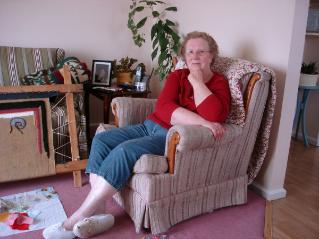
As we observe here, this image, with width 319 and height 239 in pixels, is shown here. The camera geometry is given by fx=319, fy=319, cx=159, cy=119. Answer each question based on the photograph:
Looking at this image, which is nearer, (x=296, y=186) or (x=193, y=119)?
(x=193, y=119)

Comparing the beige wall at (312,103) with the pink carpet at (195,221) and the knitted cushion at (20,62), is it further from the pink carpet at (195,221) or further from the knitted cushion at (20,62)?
the knitted cushion at (20,62)

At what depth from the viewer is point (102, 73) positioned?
9.59 ft

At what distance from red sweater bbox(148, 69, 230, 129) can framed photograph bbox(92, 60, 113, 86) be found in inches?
41.9

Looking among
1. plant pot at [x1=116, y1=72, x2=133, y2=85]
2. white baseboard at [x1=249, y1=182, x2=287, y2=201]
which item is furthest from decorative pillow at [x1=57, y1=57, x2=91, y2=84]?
white baseboard at [x1=249, y1=182, x2=287, y2=201]

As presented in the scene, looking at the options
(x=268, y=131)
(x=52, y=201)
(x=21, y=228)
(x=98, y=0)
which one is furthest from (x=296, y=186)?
(x=98, y=0)

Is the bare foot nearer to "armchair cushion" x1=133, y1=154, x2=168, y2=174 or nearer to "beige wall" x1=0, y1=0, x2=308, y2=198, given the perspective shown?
"armchair cushion" x1=133, y1=154, x2=168, y2=174

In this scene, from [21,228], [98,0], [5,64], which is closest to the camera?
[21,228]

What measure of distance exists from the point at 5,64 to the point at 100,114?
1104 millimetres

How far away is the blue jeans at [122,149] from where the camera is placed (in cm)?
167

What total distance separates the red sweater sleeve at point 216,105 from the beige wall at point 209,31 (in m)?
0.45

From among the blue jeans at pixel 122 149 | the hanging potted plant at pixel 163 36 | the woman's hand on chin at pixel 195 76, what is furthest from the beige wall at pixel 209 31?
the blue jeans at pixel 122 149

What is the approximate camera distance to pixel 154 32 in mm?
2910

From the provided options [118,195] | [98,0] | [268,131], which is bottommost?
[118,195]

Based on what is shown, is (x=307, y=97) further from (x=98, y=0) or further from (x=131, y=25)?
(x=98, y=0)
